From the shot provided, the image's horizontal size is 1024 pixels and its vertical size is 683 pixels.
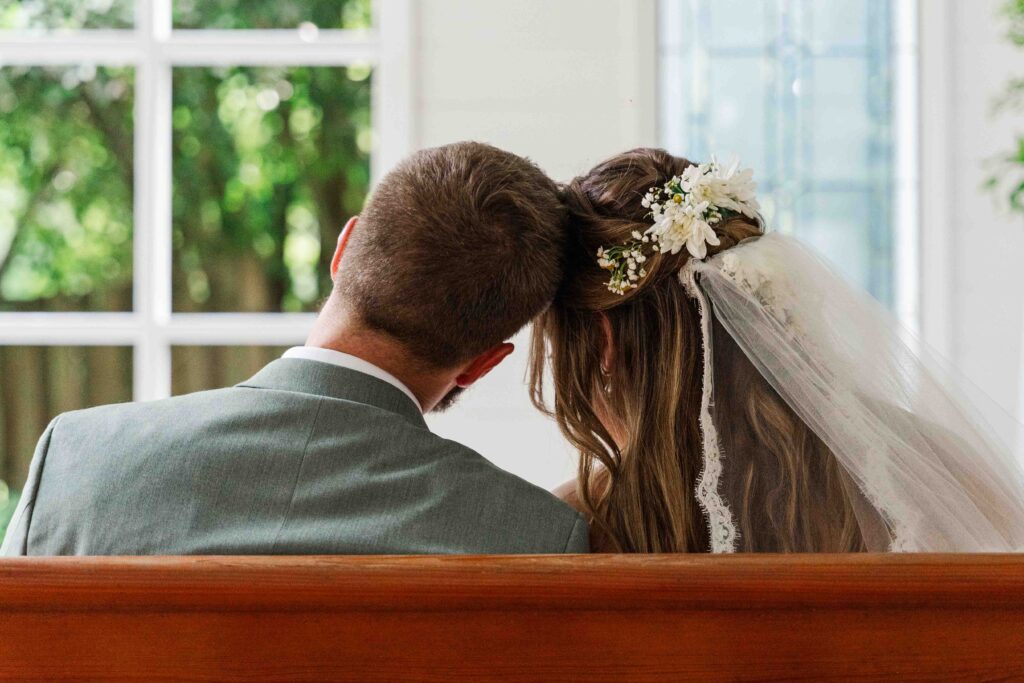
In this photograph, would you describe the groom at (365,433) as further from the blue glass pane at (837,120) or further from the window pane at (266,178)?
the window pane at (266,178)

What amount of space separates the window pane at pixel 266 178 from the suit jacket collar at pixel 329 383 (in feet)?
10.6

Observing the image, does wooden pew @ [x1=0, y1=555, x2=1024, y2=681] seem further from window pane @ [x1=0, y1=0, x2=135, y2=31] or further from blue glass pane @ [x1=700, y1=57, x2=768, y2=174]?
window pane @ [x1=0, y1=0, x2=135, y2=31]

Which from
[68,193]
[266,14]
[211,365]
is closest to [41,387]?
[211,365]

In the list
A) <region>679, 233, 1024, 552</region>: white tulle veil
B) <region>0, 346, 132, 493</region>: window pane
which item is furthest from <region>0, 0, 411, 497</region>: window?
<region>679, 233, 1024, 552</region>: white tulle veil

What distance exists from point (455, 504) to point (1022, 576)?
0.55 metres

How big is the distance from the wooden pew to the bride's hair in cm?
34

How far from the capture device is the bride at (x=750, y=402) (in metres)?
1.25

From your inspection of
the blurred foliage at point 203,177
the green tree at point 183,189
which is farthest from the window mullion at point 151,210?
the blurred foliage at point 203,177

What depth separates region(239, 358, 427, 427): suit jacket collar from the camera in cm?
115

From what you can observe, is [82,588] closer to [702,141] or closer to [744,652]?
[744,652]

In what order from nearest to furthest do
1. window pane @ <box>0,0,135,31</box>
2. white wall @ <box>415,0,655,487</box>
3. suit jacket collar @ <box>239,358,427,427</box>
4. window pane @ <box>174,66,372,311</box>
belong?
suit jacket collar @ <box>239,358,427,427</box>
white wall @ <box>415,0,655,487</box>
window pane @ <box>0,0,135,31</box>
window pane @ <box>174,66,372,311</box>

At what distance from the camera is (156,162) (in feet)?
9.60

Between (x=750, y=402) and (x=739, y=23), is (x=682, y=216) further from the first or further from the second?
(x=739, y=23)

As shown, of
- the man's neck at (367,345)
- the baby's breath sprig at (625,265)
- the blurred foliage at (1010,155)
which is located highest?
the blurred foliage at (1010,155)
